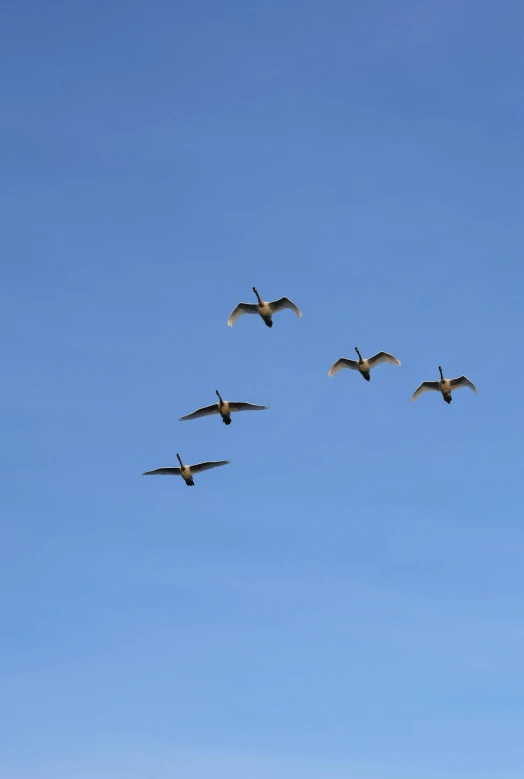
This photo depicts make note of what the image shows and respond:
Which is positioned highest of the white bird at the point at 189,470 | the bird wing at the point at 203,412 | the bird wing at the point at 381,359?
the bird wing at the point at 381,359

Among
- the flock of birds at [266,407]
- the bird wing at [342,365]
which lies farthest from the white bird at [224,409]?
the bird wing at [342,365]

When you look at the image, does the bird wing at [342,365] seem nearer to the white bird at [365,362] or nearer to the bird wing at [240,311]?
the white bird at [365,362]

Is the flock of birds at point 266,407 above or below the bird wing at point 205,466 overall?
above

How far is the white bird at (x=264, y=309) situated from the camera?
112 metres

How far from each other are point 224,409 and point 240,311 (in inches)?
471

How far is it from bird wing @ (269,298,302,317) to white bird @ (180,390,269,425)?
1138 centimetres

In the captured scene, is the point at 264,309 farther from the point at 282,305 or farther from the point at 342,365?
the point at 342,365

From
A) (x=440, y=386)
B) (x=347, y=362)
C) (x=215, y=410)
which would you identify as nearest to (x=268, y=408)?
(x=215, y=410)

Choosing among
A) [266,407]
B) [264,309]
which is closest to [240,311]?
[264,309]

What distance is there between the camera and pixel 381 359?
117 m

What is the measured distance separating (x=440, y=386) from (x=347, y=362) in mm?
11377

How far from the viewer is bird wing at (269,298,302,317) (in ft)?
368

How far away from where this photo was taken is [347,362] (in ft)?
389

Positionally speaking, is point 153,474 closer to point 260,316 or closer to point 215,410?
point 215,410
